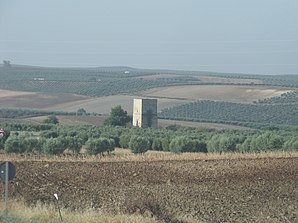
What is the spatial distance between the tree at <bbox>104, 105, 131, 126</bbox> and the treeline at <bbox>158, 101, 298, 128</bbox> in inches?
495

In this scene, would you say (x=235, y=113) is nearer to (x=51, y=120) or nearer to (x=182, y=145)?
(x=51, y=120)

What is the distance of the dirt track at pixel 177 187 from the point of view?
939 inches

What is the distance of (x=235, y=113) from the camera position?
10231 centimetres

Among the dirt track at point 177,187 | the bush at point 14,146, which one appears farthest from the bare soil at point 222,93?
the dirt track at point 177,187

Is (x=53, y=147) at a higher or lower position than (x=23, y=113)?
higher

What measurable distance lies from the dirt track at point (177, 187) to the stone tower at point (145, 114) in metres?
44.9

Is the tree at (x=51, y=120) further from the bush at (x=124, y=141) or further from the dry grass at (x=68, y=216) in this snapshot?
the dry grass at (x=68, y=216)

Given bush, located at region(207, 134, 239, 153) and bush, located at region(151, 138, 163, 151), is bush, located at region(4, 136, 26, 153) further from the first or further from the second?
bush, located at region(207, 134, 239, 153)

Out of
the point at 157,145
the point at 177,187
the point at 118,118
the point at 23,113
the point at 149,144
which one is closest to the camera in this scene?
the point at 177,187

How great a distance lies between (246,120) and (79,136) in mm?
44624

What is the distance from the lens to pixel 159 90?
135 m

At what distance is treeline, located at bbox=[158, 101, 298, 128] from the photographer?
95500mm

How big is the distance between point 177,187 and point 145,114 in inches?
2116

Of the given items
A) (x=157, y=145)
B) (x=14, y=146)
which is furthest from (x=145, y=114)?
(x=14, y=146)
